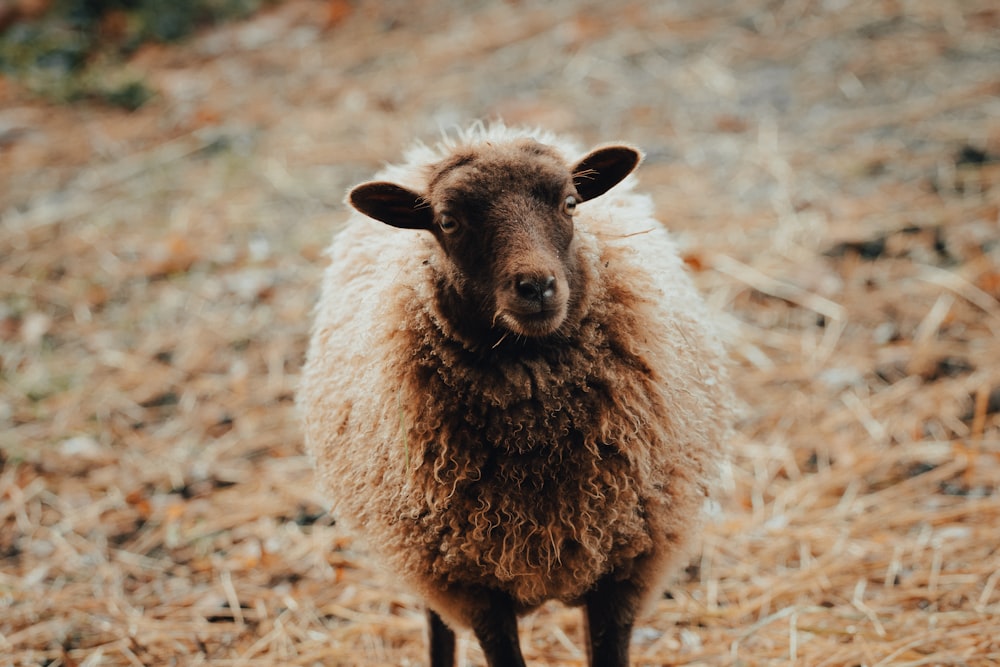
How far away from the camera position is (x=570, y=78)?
22.6ft

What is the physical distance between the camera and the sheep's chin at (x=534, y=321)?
6.10ft

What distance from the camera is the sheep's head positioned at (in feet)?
6.11

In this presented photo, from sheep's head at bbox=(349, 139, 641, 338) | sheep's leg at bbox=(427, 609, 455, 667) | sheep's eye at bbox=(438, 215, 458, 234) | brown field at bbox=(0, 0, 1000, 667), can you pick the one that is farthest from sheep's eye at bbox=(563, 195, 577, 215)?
brown field at bbox=(0, 0, 1000, 667)

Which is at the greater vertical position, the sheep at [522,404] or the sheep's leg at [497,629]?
the sheep at [522,404]

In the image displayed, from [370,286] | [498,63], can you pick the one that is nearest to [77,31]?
[498,63]

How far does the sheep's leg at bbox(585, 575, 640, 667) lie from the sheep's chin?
0.75 meters

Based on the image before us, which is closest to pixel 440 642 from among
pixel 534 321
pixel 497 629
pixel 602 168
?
pixel 497 629

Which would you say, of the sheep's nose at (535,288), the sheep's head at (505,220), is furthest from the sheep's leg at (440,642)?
the sheep's nose at (535,288)

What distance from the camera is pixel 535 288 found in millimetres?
1811

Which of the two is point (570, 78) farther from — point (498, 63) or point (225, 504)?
point (225, 504)

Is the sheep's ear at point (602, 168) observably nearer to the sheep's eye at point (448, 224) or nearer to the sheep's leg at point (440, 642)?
the sheep's eye at point (448, 224)

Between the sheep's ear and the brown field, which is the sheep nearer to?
the sheep's ear

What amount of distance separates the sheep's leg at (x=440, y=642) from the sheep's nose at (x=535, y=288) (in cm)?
122

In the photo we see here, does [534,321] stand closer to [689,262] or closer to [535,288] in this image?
[535,288]
